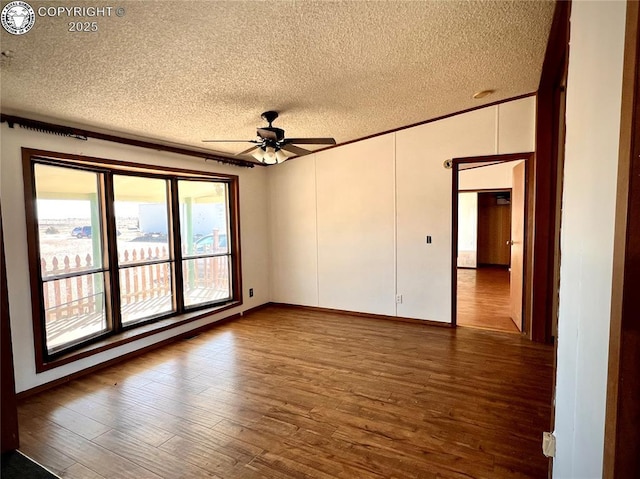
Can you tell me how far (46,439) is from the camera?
2.18 metres

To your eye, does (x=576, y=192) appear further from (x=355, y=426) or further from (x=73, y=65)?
(x=73, y=65)

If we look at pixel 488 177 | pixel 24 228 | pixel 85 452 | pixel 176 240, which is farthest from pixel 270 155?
pixel 488 177

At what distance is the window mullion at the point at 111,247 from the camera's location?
11.5ft

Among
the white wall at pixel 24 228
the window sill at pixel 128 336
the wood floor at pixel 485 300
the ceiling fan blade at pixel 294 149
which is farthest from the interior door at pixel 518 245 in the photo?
the white wall at pixel 24 228

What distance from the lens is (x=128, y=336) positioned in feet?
11.6

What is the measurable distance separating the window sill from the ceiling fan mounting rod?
276cm

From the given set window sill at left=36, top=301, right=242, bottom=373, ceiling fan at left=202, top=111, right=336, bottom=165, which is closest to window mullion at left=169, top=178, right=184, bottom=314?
window sill at left=36, top=301, right=242, bottom=373

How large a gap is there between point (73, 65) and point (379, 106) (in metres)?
2.67

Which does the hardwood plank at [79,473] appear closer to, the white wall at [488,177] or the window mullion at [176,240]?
the window mullion at [176,240]

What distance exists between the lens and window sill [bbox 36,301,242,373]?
2945mm

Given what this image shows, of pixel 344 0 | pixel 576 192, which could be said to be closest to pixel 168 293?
pixel 344 0

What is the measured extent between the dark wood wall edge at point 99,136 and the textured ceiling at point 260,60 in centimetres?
8

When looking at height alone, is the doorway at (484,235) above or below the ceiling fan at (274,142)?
below

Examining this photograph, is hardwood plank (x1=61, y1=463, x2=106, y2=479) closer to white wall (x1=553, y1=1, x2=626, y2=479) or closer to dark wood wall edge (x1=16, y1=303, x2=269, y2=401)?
dark wood wall edge (x1=16, y1=303, x2=269, y2=401)
